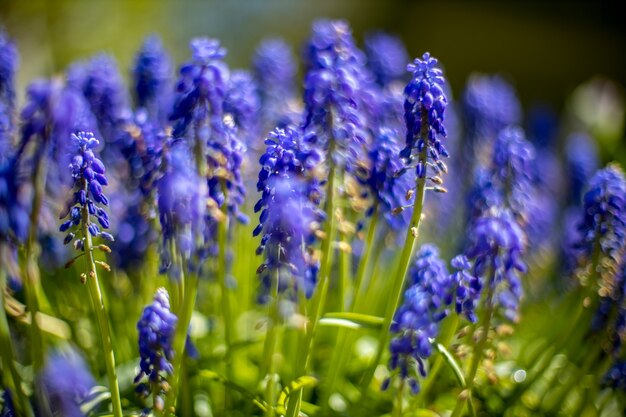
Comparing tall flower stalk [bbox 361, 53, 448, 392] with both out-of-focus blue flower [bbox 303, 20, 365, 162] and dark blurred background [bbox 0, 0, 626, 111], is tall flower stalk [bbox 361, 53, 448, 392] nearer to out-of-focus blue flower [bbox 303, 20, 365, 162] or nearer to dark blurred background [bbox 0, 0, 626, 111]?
out-of-focus blue flower [bbox 303, 20, 365, 162]

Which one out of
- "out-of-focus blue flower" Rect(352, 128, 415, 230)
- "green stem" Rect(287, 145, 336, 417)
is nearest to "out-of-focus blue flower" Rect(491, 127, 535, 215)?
"out-of-focus blue flower" Rect(352, 128, 415, 230)

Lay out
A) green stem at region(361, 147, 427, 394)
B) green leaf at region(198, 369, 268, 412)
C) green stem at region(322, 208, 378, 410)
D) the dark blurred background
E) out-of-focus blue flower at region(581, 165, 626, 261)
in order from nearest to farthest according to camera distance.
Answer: green stem at region(361, 147, 427, 394) → green leaf at region(198, 369, 268, 412) → out-of-focus blue flower at region(581, 165, 626, 261) → green stem at region(322, 208, 378, 410) → the dark blurred background

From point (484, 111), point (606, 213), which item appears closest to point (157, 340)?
point (606, 213)

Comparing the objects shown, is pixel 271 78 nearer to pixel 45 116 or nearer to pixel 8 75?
pixel 8 75

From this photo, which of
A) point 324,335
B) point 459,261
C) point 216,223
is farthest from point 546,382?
point 216,223

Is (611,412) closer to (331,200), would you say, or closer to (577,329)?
(577,329)

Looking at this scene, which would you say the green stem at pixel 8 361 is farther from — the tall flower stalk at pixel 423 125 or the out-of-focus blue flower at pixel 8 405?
the tall flower stalk at pixel 423 125
